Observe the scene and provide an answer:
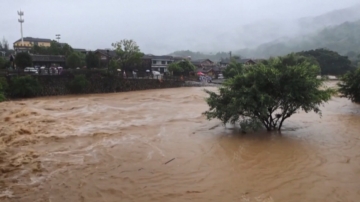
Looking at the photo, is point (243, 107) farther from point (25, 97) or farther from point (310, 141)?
point (25, 97)

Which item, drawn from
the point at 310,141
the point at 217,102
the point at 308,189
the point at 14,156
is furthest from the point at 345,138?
the point at 14,156

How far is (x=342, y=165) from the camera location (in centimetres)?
736

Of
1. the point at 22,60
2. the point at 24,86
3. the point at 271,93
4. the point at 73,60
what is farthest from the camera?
the point at 73,60

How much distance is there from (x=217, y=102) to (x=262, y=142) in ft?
7.62

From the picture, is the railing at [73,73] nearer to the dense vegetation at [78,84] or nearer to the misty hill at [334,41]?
the dense vegetation at [78,84]

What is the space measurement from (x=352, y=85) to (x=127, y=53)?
1187 inches

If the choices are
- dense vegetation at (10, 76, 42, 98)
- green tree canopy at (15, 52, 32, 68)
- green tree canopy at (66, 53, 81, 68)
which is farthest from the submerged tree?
green tree canopy at (66, 53, 81, 68)

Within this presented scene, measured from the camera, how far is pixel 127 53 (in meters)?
41.9

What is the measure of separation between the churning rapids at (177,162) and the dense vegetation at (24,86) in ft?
45.9

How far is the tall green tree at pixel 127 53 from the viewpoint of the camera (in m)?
41.0

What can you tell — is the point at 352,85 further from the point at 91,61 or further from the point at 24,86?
the point at 91,61

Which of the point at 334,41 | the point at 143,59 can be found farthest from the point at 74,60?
the point at 334,41

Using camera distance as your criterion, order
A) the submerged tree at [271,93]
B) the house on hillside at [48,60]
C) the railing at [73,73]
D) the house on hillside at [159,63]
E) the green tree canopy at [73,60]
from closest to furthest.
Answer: the submerged tree at [271,93] → the railing at [73,73] → the green tree canopy at [73,60] → the house on hillside at [48,60] → the house on hillside at [159,63]

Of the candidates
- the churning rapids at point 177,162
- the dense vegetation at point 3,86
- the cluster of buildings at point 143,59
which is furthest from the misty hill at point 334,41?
the churning rapids at point 177,162
